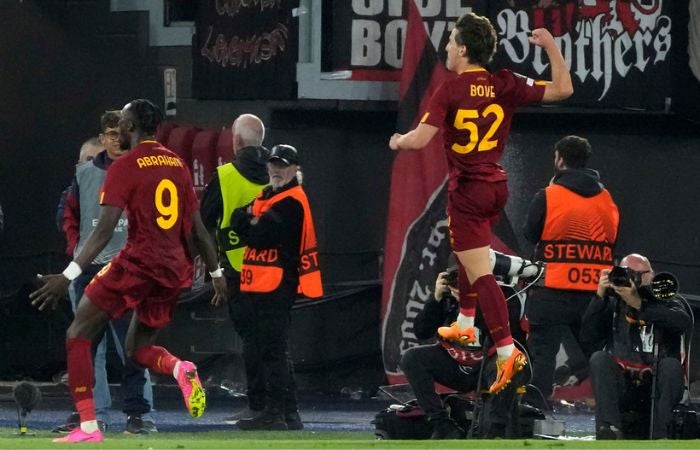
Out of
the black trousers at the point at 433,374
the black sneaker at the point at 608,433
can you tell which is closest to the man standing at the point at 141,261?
the black trousers at the point at 433,374

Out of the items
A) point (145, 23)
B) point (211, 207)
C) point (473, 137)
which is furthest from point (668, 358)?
point (145, 23)

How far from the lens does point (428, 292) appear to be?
14.9 metres

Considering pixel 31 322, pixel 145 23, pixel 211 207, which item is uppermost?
pixel 145 23

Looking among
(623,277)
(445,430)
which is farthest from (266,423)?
(623,277)

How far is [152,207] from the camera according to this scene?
1088 centimetres

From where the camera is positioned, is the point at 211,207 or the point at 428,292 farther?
the point at 428,292

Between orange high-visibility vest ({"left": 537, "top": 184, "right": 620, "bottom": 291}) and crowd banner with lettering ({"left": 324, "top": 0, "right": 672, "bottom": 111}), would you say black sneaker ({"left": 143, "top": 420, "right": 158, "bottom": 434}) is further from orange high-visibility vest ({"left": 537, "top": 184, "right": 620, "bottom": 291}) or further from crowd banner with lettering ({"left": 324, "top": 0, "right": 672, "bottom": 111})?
crowd banner with lettering ({"left": 324, "top": 0, "right": 672, "bottom": 111})

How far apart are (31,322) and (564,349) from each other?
14.6 feet

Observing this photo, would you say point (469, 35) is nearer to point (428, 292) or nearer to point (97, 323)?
point (97, 323)

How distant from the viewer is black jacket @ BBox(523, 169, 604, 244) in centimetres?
1313

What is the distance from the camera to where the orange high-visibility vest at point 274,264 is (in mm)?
12906

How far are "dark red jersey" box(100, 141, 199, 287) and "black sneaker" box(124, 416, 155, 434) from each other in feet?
5.19

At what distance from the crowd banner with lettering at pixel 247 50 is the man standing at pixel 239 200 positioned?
1.94 m

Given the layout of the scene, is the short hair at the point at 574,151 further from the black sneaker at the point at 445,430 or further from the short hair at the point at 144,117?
the short hair at the point at 144,117
